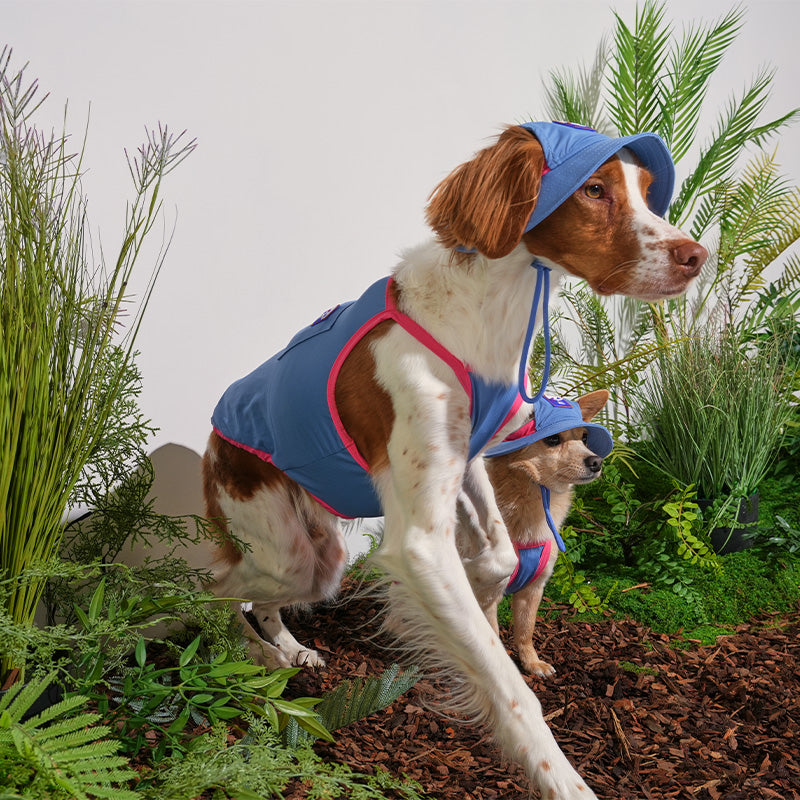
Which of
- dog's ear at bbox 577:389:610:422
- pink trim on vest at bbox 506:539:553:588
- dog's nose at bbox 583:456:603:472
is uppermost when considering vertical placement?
dog's ear at bbox 577:389:610:422

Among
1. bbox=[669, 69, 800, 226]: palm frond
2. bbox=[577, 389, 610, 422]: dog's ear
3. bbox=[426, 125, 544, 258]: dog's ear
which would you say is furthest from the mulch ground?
bbox=[669, 69, 800, 226]: palm frond

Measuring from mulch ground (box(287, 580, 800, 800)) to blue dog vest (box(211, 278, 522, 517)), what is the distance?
0.50 meters

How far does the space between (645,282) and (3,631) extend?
4.62 ft

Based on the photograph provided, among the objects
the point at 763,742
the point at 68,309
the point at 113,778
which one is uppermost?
the point at 68,309

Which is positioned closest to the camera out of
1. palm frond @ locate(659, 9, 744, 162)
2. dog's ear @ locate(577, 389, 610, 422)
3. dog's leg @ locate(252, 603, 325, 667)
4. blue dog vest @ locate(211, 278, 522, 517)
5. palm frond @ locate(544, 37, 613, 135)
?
blue dog vest @ locate(211, 278, 522, 517)

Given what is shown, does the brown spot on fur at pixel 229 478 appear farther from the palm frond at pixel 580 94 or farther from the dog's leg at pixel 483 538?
the palm frond at pixel 580 94

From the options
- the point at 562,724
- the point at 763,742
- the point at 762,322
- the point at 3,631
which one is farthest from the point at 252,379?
the point at 762,322

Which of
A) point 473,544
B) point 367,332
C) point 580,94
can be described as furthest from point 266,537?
point 580,94

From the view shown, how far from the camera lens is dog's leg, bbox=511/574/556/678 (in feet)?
7.54

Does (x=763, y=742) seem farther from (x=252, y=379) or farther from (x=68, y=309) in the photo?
(x=68, y=309)

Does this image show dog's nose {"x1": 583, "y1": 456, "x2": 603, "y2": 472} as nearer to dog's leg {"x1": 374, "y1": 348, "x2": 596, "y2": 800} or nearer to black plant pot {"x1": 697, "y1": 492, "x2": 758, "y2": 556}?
dog's leg {"x1": 374, "y1": 348, "x2": 596, "y2": 800}

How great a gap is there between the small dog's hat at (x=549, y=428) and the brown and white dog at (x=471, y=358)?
0.20 m

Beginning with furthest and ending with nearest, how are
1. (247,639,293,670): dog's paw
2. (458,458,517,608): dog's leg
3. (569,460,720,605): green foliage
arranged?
(569,460,720,605): green foliage, (247,639,293,670): dog's paw, (458,458,517,608): dog's leg

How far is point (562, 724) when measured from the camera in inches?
81.3
